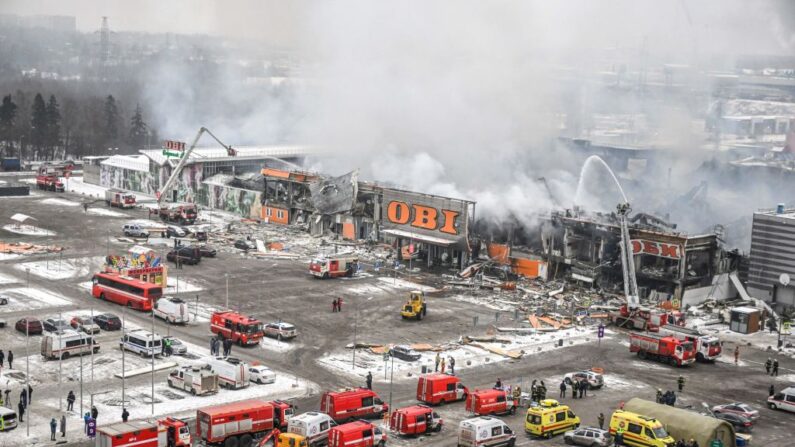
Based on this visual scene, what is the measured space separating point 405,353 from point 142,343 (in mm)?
9045

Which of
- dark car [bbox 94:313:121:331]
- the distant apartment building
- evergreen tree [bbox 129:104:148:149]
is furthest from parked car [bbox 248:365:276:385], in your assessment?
evergreen tree [bbox 129:104:148:149]

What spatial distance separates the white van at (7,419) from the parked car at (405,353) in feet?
45.0

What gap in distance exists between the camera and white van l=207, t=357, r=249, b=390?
34062 mm

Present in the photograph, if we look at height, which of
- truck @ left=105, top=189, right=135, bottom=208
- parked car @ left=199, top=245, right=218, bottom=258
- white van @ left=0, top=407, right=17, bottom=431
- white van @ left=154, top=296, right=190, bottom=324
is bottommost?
white van @ left=0, top=407, right=17, bottom=431

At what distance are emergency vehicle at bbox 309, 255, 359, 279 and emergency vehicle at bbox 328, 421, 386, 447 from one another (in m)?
24.1

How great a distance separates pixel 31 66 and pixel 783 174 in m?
111

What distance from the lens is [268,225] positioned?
69.1 meters

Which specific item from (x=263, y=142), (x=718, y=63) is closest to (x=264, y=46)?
(x=263, y=142)

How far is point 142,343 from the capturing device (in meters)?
37.5

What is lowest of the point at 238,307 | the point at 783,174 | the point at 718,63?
the point at 238,307

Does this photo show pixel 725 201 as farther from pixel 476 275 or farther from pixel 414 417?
pixel 414 417

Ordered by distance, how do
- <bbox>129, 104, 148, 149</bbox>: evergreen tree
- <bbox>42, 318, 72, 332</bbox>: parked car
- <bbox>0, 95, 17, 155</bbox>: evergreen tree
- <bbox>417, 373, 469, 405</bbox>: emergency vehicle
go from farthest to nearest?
<bbox>129, 104, 148, 149</bbox>: evergreen tree, <bbox>0, 95, 17, 155</bbox>: evergreen tree, <bbox>42, 318, 72, 332</bbox>: parked car, <bbox>417, 373, 469, 405</bbox>: emergency vehicle

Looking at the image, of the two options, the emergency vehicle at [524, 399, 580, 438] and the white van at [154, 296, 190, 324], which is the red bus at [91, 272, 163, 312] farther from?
the emergency vehicle at [524, 399, 580, 438]

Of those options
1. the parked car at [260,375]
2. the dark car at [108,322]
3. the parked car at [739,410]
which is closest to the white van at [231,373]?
the parked car at [260,375]
